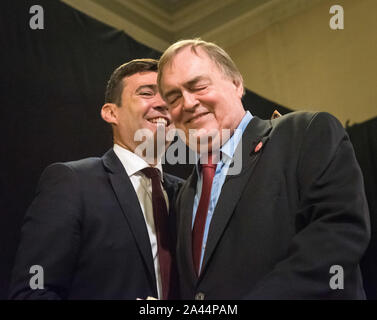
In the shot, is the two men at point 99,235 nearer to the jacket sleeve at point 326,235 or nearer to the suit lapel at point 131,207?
the suit lapel at point 131,207

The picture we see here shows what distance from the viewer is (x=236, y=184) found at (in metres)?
1.21

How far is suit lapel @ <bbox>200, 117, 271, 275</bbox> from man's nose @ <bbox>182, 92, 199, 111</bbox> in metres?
0.17

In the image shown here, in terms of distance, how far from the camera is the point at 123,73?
1.91 m

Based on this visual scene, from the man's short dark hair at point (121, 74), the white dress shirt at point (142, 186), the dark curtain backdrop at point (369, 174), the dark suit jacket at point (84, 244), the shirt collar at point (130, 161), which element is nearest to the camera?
the dark suit jacket at point (84, 244)

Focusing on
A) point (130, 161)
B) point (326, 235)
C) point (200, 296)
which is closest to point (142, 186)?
point (130, 161)

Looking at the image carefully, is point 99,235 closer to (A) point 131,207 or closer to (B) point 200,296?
(A) point 131,207

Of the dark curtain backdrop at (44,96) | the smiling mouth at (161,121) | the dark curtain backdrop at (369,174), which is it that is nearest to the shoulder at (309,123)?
the smiling mouth at (161,121)

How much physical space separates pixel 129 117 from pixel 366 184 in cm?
156

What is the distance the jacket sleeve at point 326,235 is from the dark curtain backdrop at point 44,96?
101cm

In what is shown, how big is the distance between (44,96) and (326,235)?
1.29 m

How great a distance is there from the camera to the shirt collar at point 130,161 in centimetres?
166

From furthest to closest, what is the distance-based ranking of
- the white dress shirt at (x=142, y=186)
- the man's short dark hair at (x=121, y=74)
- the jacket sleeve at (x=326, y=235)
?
the man's short dark hair at (x=121, y=74) → the white dress shirt at (x=142, y=186) → the jacket sleeve at (x=326, y=235)

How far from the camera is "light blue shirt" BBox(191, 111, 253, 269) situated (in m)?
1.26

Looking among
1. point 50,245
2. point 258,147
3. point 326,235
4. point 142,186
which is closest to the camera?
point 326,235
